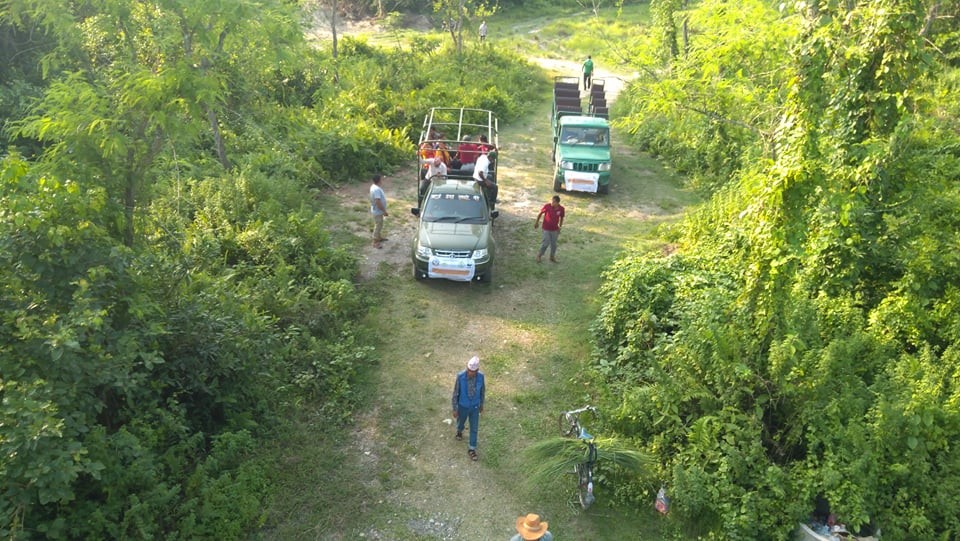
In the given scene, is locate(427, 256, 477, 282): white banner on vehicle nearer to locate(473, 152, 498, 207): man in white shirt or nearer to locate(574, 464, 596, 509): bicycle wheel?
locate(473, 152, 498, 207): man in white shirt

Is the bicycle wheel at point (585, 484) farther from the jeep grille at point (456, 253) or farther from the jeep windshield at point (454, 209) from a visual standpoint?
the jeep windshield at point (454, 209)

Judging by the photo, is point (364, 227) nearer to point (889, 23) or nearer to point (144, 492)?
point (144, 492)

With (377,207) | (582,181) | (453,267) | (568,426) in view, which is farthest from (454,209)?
(582,181)

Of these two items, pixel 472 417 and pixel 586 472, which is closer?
pixel 586 472

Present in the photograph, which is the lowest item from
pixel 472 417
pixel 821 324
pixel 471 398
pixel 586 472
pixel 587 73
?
pixel 586 472

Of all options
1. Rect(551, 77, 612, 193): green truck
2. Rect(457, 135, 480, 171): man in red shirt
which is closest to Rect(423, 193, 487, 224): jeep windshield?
Rect(457, 135, 480, 171): man in red shirt

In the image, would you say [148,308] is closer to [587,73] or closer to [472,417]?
[472,417]

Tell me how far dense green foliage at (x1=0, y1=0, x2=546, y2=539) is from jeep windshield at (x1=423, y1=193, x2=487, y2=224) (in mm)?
1886

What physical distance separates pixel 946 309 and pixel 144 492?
9931mm

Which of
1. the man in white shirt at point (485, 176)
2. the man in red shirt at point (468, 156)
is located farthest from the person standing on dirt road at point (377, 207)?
Result: the man in red shirt at point (468, 156)

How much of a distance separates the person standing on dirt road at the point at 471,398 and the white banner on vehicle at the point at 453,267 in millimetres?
3746

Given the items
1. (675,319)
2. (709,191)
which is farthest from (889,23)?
(709,191)

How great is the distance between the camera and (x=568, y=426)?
859 cm

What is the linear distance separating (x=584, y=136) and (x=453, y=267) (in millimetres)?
8427
